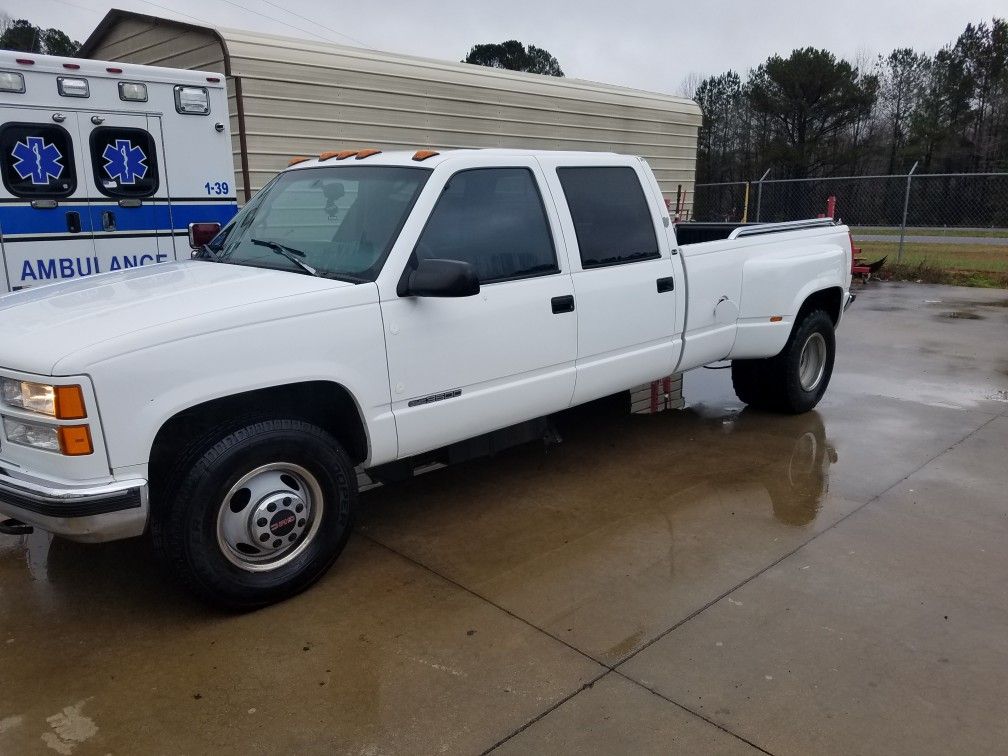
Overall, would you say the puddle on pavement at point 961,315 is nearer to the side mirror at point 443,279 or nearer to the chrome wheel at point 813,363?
the chrome wheel at point 813,363

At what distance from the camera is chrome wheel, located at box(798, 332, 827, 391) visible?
636 cm

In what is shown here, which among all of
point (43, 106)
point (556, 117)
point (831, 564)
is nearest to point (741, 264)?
point (831, 564)

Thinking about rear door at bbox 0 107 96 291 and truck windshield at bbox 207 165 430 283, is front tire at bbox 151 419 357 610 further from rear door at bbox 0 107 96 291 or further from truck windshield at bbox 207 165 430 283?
rear door at bbox 0 107 96 291

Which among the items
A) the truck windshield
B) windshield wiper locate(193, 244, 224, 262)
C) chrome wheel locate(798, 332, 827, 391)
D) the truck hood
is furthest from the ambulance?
chrome wheel locate(798, 332, 827, 391)

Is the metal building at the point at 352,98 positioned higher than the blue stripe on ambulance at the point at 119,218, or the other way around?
the metal building at the point at 352,98

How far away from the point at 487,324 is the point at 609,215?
1.25 m

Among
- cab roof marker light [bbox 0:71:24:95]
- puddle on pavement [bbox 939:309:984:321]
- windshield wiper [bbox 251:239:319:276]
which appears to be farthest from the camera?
puddle on pavement [bbox 939:309:984:321]

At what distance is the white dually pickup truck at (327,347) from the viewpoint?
3.05 meters

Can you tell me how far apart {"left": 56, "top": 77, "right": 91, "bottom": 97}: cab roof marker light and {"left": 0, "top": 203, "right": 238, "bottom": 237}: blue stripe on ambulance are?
0.86 metres

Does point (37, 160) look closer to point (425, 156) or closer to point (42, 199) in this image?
point (42, 199)

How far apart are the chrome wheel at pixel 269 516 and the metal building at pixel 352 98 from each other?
5543mm

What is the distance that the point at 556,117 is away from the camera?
1132 cm

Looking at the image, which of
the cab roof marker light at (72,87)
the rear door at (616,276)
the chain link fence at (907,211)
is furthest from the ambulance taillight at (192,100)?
the chain link fence at (907,211)

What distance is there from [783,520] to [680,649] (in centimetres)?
150
